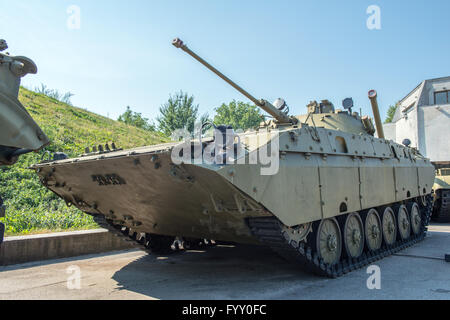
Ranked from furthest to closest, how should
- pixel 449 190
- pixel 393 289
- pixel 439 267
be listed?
pixel 449 190, pixel 439 267, pixel 393 289

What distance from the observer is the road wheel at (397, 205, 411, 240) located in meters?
9.37

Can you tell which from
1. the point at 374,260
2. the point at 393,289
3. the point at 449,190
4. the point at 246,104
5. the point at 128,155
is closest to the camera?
the point at 128,155

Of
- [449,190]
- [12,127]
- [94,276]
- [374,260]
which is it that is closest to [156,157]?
[12,127]

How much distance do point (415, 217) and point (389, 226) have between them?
7.02 feet

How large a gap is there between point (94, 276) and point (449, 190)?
39.8ft

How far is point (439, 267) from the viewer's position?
682cm

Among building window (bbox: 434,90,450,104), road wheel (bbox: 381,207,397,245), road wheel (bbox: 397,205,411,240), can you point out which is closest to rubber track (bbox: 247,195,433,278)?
road wheel (bbox: 381,207,397,245)

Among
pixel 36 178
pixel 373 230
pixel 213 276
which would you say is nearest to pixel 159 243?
pixel 213 276

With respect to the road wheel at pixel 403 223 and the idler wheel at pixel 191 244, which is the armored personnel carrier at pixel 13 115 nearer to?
the idler wheel at pixel 191 244

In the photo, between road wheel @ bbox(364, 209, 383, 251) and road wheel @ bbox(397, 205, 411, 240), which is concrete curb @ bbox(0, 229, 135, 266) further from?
road wheel @ bbox(397, 205, 411, 240)

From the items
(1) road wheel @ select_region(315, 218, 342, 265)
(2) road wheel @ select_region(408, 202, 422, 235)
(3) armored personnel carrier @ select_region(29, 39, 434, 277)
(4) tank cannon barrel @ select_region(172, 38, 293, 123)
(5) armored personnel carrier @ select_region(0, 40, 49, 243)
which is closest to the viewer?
(5) armored personnel carrier @ select_region(0, 40, 49, 243)

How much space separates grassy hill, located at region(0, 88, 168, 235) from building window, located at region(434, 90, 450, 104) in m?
19.6
